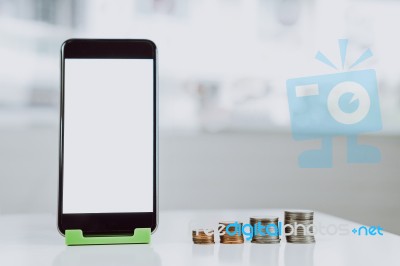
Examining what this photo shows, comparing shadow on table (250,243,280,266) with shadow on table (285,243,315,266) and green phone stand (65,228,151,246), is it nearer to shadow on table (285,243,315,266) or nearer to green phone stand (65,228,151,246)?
shadow on table (285,243,315,266)

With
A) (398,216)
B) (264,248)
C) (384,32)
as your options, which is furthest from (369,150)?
(264,248)

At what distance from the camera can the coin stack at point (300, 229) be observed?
2.21 feet

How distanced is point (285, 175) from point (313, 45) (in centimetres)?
30

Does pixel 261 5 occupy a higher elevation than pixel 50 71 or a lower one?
higher

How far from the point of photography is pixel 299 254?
1.99 ft

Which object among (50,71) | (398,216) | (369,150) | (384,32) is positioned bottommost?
(398,216)

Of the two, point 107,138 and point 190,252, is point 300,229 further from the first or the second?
point 107,138

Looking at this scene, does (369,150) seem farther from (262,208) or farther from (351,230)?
(351,230)

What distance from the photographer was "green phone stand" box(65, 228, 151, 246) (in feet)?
2.16

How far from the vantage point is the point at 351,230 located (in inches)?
31.4

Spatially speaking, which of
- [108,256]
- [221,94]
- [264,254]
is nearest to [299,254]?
[264,254]

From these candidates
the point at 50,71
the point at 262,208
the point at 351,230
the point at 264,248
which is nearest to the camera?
the point at 264,248

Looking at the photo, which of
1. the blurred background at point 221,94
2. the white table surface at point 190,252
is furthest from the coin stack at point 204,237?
the blurred background at point 221,94

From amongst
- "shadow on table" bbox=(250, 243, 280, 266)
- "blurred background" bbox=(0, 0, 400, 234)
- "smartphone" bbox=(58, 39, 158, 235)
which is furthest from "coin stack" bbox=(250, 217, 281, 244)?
"blurred background" bbox=(0, 0, 400, 234)
